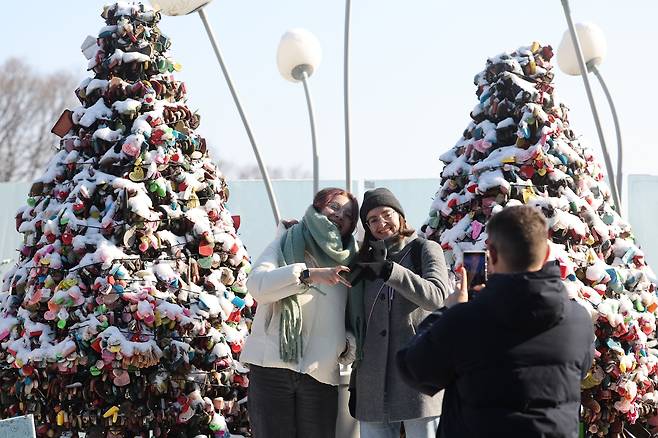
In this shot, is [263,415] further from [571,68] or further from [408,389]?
[571,68]

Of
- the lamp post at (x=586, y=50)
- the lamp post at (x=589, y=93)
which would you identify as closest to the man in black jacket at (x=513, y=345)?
the lamp post at (x=589, y=93)

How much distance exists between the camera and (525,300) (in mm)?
2838

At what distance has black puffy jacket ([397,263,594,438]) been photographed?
2854 millimetres

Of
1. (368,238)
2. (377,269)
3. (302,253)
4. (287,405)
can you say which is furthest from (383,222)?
(287,405)

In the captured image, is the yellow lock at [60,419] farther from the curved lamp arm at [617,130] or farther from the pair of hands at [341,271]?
the curved lamp arm at [617,130]

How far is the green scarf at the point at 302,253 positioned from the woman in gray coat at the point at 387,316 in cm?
12

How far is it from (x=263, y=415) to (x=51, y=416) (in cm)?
148

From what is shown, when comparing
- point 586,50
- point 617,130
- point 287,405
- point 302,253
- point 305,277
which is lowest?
point 287,405

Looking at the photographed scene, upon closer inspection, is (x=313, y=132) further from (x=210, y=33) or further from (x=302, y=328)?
(x=302, y=328)

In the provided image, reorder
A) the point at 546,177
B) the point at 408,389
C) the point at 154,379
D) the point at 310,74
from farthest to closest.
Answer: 1. the point at 310,74
2. the point at 546,177
3. the point at 154,379
4. the point at 408,389

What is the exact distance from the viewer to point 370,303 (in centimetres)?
435

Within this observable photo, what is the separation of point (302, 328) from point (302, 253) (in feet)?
1.08

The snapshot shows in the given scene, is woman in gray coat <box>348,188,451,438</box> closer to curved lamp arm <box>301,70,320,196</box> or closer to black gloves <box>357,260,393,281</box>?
black gloves <box>357,260,393,281</box>

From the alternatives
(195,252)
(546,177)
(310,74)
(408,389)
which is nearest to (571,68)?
(310,74)
